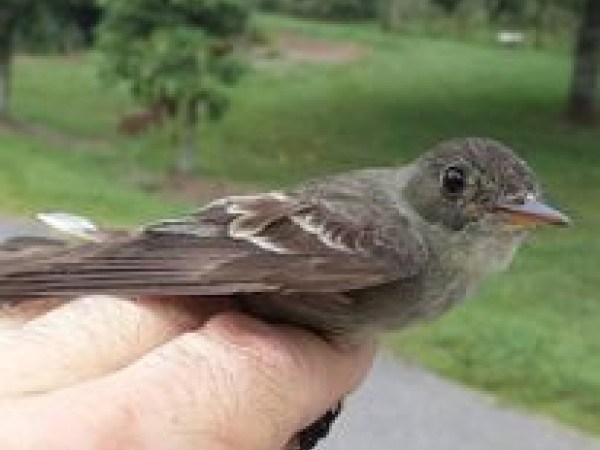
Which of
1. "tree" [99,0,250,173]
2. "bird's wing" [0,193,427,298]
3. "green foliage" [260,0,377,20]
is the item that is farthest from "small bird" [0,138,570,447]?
"green foliage" [260,0,377,20]

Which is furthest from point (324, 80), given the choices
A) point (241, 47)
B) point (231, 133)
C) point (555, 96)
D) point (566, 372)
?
point (566, 372)

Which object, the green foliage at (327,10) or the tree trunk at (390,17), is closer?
the tree trunk at (390,17)

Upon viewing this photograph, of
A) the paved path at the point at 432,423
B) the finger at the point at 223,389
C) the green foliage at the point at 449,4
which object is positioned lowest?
the paved path at the point at 432,423

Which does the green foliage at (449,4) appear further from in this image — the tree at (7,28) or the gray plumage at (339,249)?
the gray plumage at (339,249)

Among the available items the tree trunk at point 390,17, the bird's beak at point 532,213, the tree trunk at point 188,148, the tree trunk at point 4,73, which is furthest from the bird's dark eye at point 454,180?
the tree trunk at point 390,17

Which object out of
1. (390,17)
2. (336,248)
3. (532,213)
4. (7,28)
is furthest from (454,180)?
(390,17)

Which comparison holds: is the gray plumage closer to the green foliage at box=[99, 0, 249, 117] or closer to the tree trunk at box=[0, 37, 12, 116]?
the green foliage at box=[99, 0, 249, 117]
